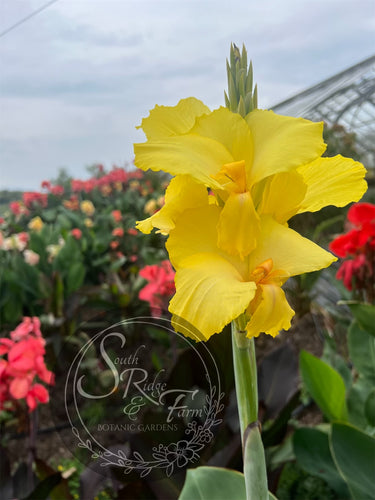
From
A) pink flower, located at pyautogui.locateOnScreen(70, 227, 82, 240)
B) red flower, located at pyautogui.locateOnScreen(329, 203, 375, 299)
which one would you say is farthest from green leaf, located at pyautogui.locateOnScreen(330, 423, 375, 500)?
pink flower, located at pyautogui.locateOnScreen(70, 227, 82, 240)

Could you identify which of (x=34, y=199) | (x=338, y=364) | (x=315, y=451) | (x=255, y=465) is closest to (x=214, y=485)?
(x=255, y=465)

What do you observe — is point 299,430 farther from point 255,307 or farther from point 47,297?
point 47,297

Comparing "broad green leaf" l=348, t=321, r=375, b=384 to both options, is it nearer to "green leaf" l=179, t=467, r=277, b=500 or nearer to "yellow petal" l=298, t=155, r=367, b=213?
"green leaf" l=179, t=467, r=277, b=500

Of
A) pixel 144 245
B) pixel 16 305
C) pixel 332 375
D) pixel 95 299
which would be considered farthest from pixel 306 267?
pixel 144 245

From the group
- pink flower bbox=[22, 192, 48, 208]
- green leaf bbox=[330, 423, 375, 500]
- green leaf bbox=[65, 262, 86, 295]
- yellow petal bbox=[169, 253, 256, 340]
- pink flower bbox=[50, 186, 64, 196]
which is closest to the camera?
yellow petal bbox=[169, 253, 256, 340]

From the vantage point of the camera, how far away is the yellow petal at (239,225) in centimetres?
31

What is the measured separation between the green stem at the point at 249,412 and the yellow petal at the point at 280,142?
0.12 metres

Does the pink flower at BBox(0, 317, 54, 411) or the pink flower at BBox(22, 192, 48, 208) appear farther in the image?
the pink flower at BBox(22, 192, 48, 208)

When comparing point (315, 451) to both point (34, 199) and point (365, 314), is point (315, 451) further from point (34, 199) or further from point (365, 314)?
point (34, 199)

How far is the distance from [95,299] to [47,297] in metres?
0.21

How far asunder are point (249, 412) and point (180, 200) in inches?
6.9

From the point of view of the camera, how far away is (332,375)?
100cm

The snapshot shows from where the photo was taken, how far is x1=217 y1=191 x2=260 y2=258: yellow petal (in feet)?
1.01

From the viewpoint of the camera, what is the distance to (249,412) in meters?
0.36
